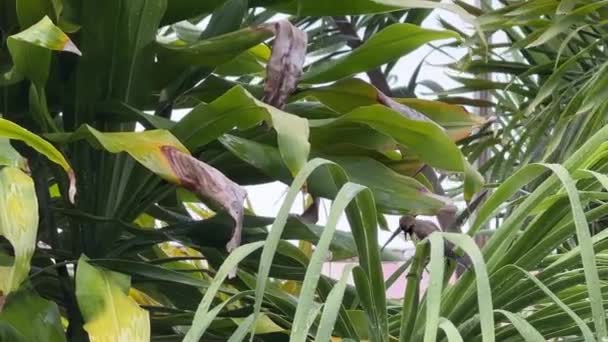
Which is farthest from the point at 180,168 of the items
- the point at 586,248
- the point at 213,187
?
the point at 586,248

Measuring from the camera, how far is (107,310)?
1.65 ft

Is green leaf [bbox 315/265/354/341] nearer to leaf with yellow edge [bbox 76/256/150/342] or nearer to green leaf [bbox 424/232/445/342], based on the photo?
green leaf [bbox 424/232/445/342]

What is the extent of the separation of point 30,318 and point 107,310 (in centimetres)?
6

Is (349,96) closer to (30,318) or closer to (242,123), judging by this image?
(242,123)

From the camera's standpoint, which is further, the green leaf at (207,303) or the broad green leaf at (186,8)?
the broad green leaf at (186,8)

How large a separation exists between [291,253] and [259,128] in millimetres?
108

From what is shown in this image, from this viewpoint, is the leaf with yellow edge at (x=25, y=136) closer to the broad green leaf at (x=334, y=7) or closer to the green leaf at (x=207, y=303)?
the green leaf at (x=207, y=303)

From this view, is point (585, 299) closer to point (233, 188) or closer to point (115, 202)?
point (233, 188)

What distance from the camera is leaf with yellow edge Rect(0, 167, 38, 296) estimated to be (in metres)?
0.45

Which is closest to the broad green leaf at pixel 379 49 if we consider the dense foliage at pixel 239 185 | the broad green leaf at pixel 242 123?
the dense foliage at pixel 239 185

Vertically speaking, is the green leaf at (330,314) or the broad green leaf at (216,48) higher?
the broad green leaf at (216,48)

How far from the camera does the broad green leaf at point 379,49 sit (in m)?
0.62

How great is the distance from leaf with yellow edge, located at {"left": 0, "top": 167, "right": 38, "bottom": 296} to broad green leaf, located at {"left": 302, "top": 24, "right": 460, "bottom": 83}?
260 millimetres

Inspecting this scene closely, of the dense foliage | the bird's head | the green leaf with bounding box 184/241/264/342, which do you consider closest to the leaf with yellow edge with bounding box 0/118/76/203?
the dense foliage
